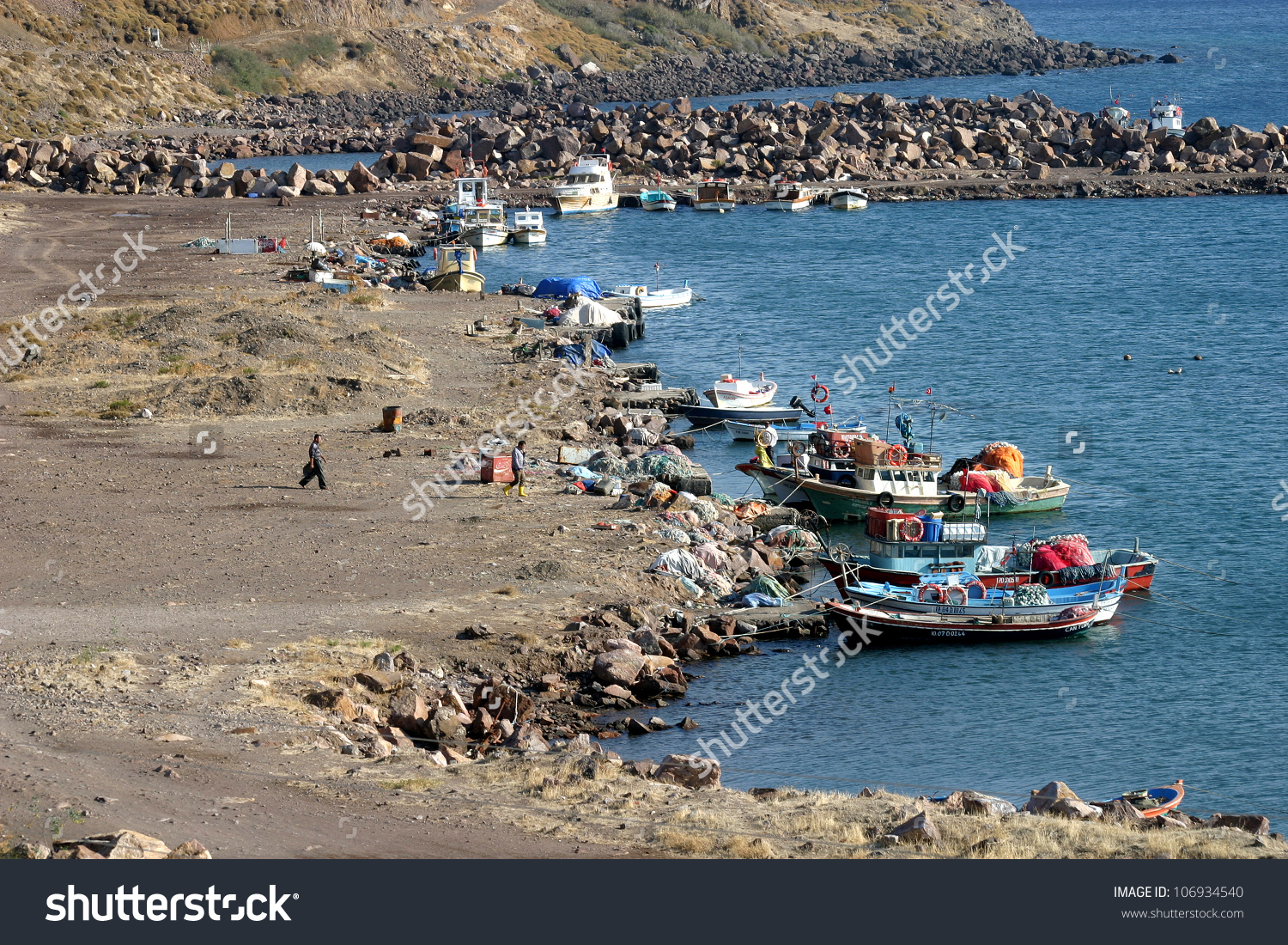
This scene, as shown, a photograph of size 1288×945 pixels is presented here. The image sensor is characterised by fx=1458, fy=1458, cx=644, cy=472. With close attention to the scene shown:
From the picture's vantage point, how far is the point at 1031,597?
34156mm

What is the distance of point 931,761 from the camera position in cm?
2728

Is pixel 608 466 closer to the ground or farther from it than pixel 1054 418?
closer to the ground

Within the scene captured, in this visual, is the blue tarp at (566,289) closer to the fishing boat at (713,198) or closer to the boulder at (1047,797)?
the fishing boat at (713,198)

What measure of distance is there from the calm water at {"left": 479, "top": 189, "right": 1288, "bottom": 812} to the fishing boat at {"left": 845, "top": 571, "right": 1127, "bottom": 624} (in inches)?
33.7

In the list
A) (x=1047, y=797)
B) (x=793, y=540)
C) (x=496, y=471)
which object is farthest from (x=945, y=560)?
(x=1047, y=797)

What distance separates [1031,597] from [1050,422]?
2213 cm

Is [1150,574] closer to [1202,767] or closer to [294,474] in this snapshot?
[1202,767]

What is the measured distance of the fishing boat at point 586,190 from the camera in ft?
359

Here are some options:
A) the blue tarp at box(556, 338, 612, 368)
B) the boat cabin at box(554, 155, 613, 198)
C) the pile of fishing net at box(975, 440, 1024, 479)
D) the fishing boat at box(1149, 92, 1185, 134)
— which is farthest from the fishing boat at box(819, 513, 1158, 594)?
the fishing boat at box(1149, 92, 1185, 134)

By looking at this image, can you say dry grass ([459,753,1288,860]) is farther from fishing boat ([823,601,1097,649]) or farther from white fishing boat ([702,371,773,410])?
white fishing boat ([702,371,773,410])

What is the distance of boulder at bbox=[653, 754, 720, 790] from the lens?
74.1ft

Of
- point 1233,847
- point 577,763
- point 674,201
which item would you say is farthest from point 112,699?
point 674,201

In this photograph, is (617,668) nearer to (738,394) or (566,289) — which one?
(738,394)

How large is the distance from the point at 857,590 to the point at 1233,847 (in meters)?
15.3
